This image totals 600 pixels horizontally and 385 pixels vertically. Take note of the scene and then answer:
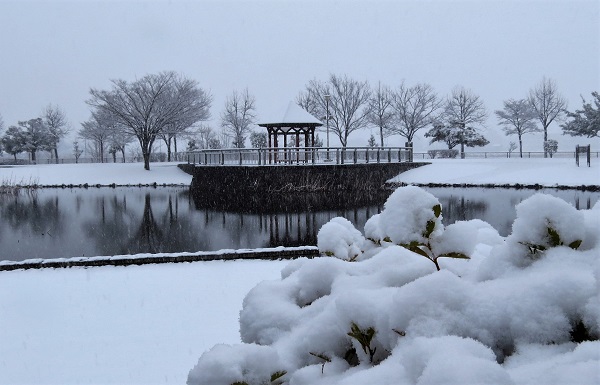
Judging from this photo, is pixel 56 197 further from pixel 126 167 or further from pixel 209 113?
pixel 209 113

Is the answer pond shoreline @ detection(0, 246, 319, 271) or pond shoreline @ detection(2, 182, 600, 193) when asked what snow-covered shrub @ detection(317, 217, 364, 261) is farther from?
pond shoreline @ detection(2, 182, 600, 193)

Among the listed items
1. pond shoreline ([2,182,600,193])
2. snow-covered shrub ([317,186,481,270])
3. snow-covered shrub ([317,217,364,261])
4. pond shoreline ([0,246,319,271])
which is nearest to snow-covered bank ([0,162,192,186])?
pond shoreline ([2,182,600,193])

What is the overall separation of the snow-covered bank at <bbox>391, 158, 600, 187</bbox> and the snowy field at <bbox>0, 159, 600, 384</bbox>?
72.5ft

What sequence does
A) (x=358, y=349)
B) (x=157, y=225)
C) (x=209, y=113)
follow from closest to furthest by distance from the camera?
(x=358, y=349), (x=157, y=225), (x=209, y=113)

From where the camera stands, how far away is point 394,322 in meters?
1.30

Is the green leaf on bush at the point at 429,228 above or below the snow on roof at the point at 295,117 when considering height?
below

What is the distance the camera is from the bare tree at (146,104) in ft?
130

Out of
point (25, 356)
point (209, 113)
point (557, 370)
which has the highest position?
point (209, 113)

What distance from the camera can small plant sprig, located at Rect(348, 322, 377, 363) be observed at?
4.58 feet

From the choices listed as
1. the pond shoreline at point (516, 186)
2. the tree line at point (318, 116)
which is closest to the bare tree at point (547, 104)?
the tree line at point (318, 116)

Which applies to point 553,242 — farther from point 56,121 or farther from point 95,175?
point 56,121

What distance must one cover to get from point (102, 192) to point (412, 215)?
30.8 meters

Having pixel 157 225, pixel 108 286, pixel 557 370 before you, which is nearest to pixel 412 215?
pixel 557 370

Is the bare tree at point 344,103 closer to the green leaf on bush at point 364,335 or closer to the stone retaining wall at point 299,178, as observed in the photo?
the stone retaining wall at point 299,178
